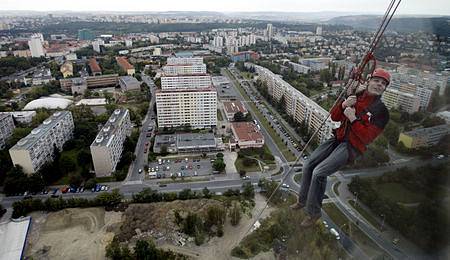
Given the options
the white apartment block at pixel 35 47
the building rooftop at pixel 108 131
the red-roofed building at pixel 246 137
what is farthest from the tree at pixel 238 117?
the white apartment block at pixel 35 47

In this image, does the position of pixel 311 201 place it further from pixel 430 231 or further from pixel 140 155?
pixel 140 155

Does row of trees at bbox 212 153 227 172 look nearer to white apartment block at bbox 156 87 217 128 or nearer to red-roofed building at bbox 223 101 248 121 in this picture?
white apartment block at bbox 156 87 217 128

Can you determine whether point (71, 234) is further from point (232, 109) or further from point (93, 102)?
point (93, 102)

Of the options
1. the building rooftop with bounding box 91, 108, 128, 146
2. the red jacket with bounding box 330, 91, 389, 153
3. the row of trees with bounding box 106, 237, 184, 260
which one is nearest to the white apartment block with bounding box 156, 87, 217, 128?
the building rooftop with bounding box 91, 108, 128, 146

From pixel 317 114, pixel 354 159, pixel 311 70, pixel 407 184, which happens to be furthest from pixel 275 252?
pixel 311 70

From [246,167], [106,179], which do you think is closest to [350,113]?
[246,167]
